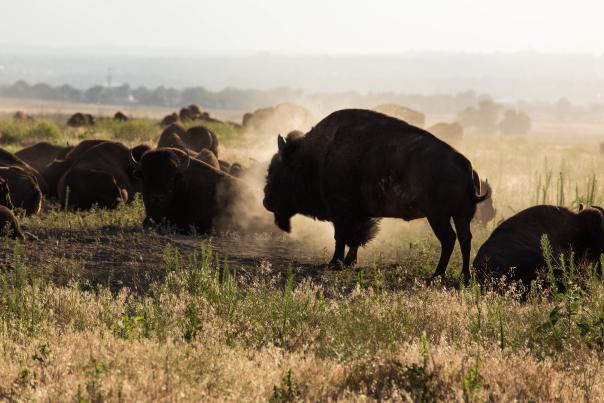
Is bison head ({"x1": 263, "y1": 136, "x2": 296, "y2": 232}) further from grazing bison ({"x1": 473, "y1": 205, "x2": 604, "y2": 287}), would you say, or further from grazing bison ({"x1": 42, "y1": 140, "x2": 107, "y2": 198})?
grazing bison ({"x1": 42, "y1": 140, "x2": 107, "y2": 198})

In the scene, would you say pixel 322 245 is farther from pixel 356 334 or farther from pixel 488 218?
pixel 356 334

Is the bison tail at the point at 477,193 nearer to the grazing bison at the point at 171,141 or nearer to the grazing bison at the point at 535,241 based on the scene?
the grazing bison at the point at 535,241

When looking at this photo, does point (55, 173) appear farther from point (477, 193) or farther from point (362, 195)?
point (477, 193)

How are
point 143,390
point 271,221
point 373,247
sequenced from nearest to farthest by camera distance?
point 143,390 → point 373,247 → point 271,221

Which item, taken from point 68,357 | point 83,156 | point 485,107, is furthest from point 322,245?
point 485,107

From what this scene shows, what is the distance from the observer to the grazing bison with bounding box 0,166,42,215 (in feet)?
51.6

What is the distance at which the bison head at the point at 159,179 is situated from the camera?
561 inches

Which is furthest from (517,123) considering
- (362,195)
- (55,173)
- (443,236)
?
(443,236)

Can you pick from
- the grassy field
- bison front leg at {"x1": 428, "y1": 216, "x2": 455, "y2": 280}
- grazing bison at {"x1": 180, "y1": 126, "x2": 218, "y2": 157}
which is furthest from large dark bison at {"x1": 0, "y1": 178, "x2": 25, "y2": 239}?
grazing bison at {"x1": 180, "y1": 126, "x2": 218, "y2": 157}

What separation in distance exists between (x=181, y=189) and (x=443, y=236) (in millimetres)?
4935

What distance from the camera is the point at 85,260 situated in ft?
36.7

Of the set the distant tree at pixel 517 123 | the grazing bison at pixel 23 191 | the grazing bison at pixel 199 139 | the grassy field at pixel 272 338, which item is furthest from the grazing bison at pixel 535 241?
the distant tree at pixel 517 123

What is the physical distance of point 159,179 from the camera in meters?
14.3

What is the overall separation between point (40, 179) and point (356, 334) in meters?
12.2
